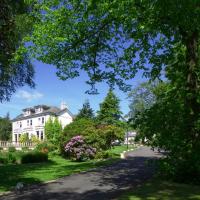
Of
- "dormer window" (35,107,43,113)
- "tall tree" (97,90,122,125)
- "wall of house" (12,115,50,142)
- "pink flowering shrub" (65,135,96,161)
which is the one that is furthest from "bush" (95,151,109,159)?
"dormer window" (35,107,43,113)

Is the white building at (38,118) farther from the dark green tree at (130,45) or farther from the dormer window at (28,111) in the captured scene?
the dark green tree at (130,45)

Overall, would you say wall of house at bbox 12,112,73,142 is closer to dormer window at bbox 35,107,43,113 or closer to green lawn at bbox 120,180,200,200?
dormer window at bbox 35,107,43,113

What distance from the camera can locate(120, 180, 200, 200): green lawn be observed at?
46.2 ft

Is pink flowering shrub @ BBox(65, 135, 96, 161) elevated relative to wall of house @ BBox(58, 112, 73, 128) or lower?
lower

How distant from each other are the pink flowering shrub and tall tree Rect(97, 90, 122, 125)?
32.4 m

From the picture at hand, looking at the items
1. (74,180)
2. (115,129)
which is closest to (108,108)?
(115,129)

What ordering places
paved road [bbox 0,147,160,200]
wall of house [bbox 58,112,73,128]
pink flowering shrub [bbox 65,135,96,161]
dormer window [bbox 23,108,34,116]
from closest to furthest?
paved road [bbox 0,147,160,200]
pink flowering shrub [bbox 65,135,96,161]
wall of house [bbox 58,112,73,128]
dormer window [bbox 23,108,34,116]

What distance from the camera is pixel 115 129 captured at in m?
41.2

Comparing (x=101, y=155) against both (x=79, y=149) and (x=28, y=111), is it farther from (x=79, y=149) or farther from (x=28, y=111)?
(x=28, y=111)

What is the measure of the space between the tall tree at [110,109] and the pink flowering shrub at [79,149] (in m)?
32.4

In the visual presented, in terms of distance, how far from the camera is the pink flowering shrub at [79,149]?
117ft

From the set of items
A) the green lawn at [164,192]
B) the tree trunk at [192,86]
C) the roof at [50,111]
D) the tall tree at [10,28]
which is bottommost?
the green lawn at [164,192]

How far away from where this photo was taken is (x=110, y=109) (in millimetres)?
70188

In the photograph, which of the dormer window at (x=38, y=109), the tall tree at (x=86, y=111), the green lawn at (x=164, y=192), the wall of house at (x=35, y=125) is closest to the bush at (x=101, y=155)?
the green lawn at (x=164, y=192)
